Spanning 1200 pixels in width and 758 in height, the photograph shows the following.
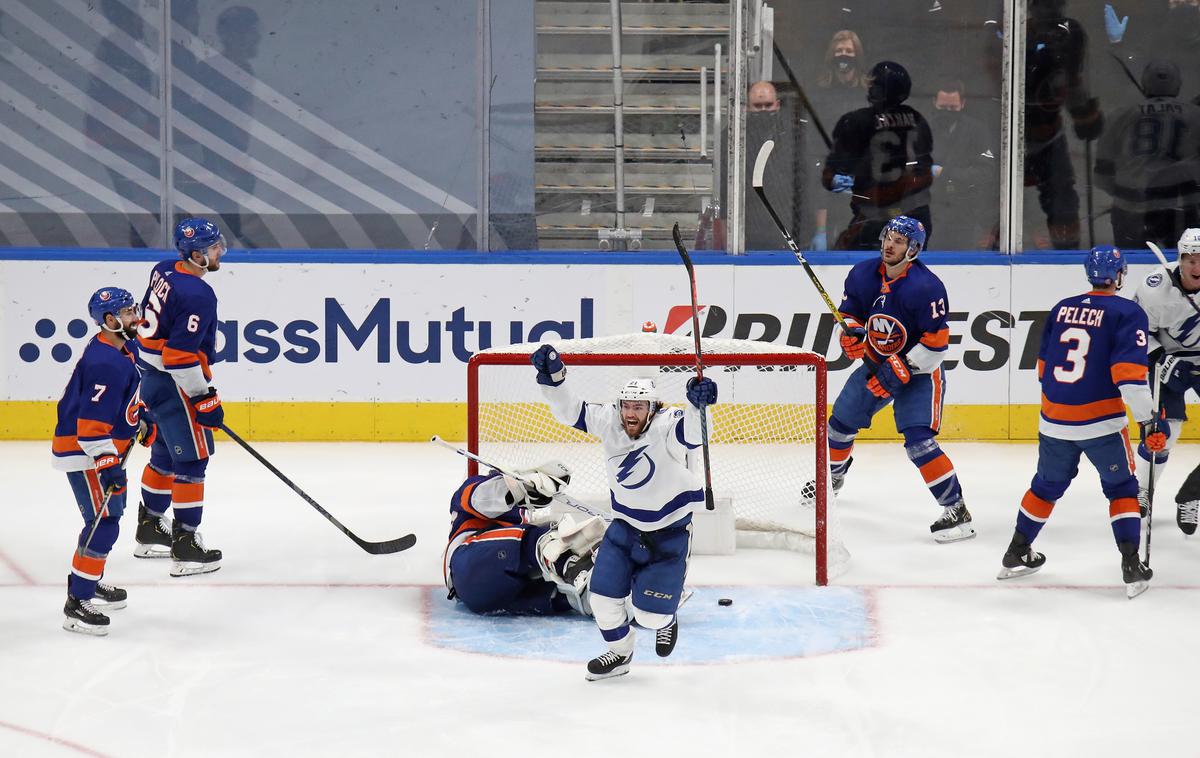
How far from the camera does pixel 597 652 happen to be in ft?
13.4

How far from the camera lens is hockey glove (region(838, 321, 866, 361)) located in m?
5.71

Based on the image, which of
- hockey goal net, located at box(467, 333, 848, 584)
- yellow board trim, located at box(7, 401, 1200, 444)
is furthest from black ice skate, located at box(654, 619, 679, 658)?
yellow board trim, located at box(7, 401, 1200, 444)

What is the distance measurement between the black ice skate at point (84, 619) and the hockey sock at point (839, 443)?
10.0 feet

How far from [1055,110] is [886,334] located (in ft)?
9.17

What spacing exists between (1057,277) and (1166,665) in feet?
13.2

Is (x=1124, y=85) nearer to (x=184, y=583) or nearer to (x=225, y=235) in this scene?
(x=225, y=235)

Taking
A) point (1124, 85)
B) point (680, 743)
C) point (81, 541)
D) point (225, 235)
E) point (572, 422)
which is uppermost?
point (1124, 85)

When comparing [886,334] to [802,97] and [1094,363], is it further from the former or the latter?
[802,97]

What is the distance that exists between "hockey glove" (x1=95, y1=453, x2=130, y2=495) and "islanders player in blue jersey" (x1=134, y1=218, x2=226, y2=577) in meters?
0.71

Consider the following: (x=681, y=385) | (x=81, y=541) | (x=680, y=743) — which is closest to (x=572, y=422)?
(x=680, y=743)

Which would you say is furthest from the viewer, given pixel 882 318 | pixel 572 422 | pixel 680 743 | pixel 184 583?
pixel 882 318

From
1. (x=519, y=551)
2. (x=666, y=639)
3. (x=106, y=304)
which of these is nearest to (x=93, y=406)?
(x=106, y=304)

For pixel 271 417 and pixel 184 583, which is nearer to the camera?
pixel 184 583

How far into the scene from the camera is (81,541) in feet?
13.9
